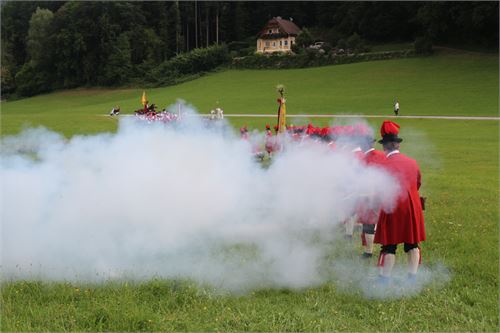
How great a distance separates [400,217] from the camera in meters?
6.87

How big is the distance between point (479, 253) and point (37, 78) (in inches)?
3734

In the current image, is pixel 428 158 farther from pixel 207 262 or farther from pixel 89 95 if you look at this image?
pixel 89 95

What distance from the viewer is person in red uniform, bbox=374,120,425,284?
6867 mm

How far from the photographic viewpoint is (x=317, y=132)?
10.8 metres

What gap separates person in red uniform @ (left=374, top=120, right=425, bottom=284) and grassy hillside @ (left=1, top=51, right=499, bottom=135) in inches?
1010

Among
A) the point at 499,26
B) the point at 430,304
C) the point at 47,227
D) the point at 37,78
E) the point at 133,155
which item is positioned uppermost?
the point at 499,26

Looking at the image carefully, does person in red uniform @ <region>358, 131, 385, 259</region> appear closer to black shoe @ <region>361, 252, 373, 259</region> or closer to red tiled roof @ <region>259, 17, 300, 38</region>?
black shoe @ <region>361, 252, 373, 259</region>

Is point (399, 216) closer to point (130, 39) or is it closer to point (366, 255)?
point (366, 255)

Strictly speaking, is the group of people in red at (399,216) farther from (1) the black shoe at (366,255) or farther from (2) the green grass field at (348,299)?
(1) the black shoe at (366,255)

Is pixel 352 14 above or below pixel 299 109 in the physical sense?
above

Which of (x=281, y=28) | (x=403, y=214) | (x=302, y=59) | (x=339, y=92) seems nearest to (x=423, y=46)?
(x=302, y=59)

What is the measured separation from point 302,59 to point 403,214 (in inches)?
2857

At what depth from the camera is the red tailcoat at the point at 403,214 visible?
22.5ft

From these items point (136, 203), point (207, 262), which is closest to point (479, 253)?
point (207, 262)
